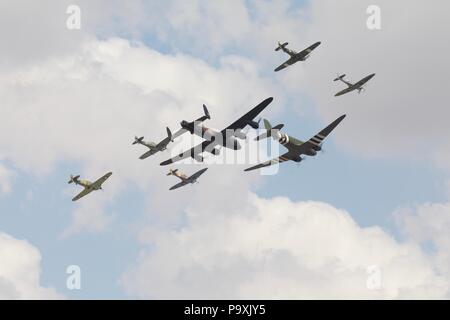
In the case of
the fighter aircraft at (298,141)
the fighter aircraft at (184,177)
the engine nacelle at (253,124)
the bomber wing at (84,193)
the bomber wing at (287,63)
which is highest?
the bomber wing at (287,63)

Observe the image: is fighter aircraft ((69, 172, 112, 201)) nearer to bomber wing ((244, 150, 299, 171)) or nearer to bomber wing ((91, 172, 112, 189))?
bomber wing ((91, 172, 112, 189))

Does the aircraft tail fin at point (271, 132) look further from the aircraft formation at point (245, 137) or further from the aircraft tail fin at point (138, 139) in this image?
the aircraft tail fin at point (138, 139)

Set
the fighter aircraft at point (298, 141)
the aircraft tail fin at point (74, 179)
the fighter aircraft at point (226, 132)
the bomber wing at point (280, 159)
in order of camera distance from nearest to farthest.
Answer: the fighter aircraft at point (226, 132) → the fighter aircraft at point (298, 141) → the bomber wing at point (280, 159) → the aircraft tail fin at point (74, 179)

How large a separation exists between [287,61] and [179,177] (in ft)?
91.3

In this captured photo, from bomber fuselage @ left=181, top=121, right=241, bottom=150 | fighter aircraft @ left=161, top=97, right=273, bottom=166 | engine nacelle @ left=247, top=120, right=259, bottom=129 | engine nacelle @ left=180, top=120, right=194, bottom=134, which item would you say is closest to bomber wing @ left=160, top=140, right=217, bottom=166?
fighter aircraft @ left=161, top=97, right=273, bottom=166

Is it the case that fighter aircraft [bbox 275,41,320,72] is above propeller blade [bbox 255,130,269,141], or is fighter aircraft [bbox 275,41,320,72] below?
above

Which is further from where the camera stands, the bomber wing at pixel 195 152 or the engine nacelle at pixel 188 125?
the bomber wing at pixel 195 152

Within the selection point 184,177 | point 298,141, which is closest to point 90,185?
point 184,177

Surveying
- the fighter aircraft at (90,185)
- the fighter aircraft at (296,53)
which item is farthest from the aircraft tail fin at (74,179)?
the fighter aircraft at (296,53)

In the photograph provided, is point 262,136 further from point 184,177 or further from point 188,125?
point 184,177

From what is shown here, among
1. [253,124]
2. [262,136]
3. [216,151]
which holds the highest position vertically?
[253,124]

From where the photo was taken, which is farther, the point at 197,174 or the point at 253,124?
the point at 197,174
